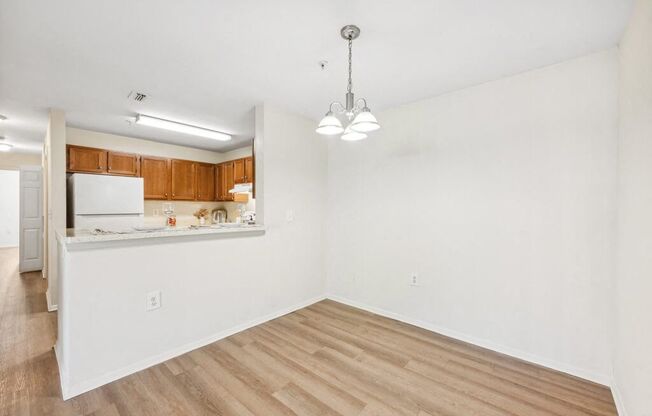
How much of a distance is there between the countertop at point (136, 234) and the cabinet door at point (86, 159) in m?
2.03

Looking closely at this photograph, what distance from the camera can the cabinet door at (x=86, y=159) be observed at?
3.84m

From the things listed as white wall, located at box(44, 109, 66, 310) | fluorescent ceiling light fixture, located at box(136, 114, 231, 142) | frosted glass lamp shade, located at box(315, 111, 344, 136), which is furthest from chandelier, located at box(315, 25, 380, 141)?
white wall, located at box(44, 109, 66, 310)

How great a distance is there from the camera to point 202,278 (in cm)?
254

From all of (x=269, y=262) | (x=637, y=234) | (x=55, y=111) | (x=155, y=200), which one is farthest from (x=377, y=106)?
(x=155, y=200)

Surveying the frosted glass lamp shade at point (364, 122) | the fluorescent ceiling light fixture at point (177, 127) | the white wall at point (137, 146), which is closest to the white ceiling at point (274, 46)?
the fluorescent ceiling light fixture at point (177, 127)

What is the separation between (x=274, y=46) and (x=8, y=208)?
9.85m

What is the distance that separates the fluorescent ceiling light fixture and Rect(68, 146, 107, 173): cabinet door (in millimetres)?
1212

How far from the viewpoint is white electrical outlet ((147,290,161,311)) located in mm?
2197

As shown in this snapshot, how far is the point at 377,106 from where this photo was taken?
3.09 metres

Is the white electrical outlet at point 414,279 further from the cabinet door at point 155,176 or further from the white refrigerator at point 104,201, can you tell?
the cabinet door at point 155,176

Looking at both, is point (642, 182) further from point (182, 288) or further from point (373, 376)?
point (182, 288)

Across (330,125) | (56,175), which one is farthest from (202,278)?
(56,175)

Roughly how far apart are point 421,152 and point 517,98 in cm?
90

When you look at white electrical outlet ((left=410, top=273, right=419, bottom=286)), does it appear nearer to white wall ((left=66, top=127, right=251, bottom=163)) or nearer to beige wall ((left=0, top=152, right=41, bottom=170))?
white wall ((left=66, top=127, right=251, bottom=163))
